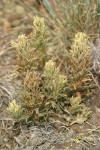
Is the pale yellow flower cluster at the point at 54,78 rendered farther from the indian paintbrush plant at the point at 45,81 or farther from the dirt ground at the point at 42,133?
the dirt ground at the point at 42,133

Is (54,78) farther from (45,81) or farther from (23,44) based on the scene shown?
(23,44)

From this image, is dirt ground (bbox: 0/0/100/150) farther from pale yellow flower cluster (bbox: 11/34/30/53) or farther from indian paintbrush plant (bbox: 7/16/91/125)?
pale yellow flower cluster (bbox: 11/34/30/53)

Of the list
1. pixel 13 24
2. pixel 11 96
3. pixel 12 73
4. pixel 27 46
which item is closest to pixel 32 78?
pixel 27 46

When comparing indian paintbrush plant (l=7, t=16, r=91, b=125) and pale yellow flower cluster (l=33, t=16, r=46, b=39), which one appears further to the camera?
pale yellow flower cluster (l=33, t=16, r=46, b=39)

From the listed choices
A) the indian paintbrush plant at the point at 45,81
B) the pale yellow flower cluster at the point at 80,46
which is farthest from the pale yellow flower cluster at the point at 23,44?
the pale yellow flower cluster at the point at 80,46

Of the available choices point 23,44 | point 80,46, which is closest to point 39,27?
point 23,44

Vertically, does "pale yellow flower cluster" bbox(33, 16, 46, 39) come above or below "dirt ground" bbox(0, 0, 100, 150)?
above

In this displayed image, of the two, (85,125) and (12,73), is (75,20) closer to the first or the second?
(12,73)

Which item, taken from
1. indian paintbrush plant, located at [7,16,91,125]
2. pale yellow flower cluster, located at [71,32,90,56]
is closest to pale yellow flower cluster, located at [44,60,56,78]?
indian paintbrush plant, located at [7,16,91,125]
